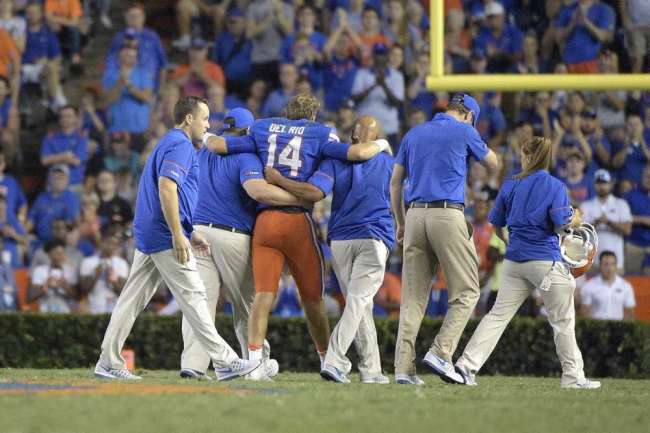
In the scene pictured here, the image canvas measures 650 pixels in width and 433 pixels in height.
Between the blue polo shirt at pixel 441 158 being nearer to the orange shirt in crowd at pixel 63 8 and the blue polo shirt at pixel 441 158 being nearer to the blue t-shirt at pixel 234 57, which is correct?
the blue t-shirt at pixel 234 57

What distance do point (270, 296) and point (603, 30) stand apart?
27.4 feet

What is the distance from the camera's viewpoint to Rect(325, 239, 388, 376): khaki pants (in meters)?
10.5

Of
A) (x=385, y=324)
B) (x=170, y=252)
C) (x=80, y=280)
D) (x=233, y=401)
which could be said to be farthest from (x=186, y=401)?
(x=80, y=280)

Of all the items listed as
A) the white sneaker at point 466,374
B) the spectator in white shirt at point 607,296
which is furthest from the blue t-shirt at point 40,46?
the white sneaker at point 466,374

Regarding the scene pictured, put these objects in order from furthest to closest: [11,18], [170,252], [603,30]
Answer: [11,18] < [603,30] < [170,252]

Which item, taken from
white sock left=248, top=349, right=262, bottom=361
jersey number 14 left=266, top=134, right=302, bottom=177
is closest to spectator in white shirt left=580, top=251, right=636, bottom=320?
jersey number 14 left=266, top=134, right=302, bottom=177

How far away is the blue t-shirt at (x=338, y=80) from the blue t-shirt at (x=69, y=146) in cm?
291

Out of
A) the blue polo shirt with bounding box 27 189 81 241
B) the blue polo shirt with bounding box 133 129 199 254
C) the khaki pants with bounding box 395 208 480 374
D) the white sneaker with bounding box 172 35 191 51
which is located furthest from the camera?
the white sneaker with bounding box 172 35 191 51

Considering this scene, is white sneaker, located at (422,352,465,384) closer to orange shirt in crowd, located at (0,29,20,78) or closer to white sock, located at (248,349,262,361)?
white sock, located at (248,349,262,361)

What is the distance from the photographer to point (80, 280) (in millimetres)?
16438

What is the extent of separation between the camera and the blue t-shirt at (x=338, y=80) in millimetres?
18297

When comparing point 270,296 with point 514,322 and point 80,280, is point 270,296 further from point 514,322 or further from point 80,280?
point 80,280

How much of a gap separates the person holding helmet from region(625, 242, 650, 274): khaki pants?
537 cm

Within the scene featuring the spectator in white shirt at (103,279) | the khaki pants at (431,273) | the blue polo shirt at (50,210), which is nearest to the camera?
the khaki pants at (431,273)
